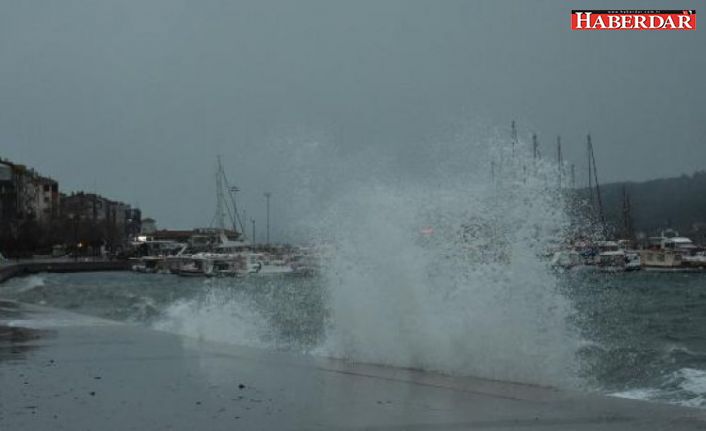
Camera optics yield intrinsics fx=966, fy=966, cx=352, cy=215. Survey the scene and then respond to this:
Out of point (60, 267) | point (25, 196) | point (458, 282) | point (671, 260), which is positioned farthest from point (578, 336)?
point (25, 196)

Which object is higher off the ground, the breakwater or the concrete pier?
the breakwater

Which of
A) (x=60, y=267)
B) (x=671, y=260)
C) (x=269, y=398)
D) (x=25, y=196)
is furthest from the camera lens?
(x=25, y=196)

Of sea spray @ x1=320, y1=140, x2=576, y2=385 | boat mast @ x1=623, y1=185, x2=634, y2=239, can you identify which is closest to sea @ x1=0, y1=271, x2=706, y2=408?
sea spray @ x1=320, y1=140, x2=576, y2=385

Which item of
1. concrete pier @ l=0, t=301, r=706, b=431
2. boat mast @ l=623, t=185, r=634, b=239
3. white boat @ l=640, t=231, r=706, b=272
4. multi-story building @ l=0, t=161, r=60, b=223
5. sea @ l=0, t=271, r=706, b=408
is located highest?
multi-story building @ l=0, t=161, r=60, b=223

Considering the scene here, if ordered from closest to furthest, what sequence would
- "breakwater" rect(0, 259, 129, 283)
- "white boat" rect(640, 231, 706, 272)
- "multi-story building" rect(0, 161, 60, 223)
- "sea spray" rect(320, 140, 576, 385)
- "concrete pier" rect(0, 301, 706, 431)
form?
"concrete pier" rect(0, 301, 706, 431) → "sea spray" rect(320, 140, 576, 385) → "breakwater" rect(0, 259, 129, 283) → "white boat" rect(640, 231, 706, 272) → "multi-story building" rect(0, 161, 60, 223)

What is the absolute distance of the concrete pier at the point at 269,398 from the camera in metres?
8.36

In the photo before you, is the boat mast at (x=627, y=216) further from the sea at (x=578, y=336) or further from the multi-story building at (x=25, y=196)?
the multi-story building at (x=25, y=196)

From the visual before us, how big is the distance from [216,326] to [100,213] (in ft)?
609

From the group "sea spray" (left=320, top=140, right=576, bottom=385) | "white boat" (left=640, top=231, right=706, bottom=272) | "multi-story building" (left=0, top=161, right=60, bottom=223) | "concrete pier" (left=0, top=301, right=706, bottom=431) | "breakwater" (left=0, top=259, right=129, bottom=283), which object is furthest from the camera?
"multi-story building" (left=0, top=161, right=60, bottom=223)

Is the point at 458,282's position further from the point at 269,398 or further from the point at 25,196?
the point at 25,196

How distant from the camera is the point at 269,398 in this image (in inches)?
384

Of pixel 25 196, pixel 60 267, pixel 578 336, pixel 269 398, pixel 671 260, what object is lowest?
pixel 578 336

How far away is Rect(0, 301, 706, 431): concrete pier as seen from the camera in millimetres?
8359

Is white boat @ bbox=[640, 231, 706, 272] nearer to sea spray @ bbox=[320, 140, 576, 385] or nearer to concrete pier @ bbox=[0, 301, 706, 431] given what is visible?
sea spray @ bbox=[320, 140, 576, 385]
